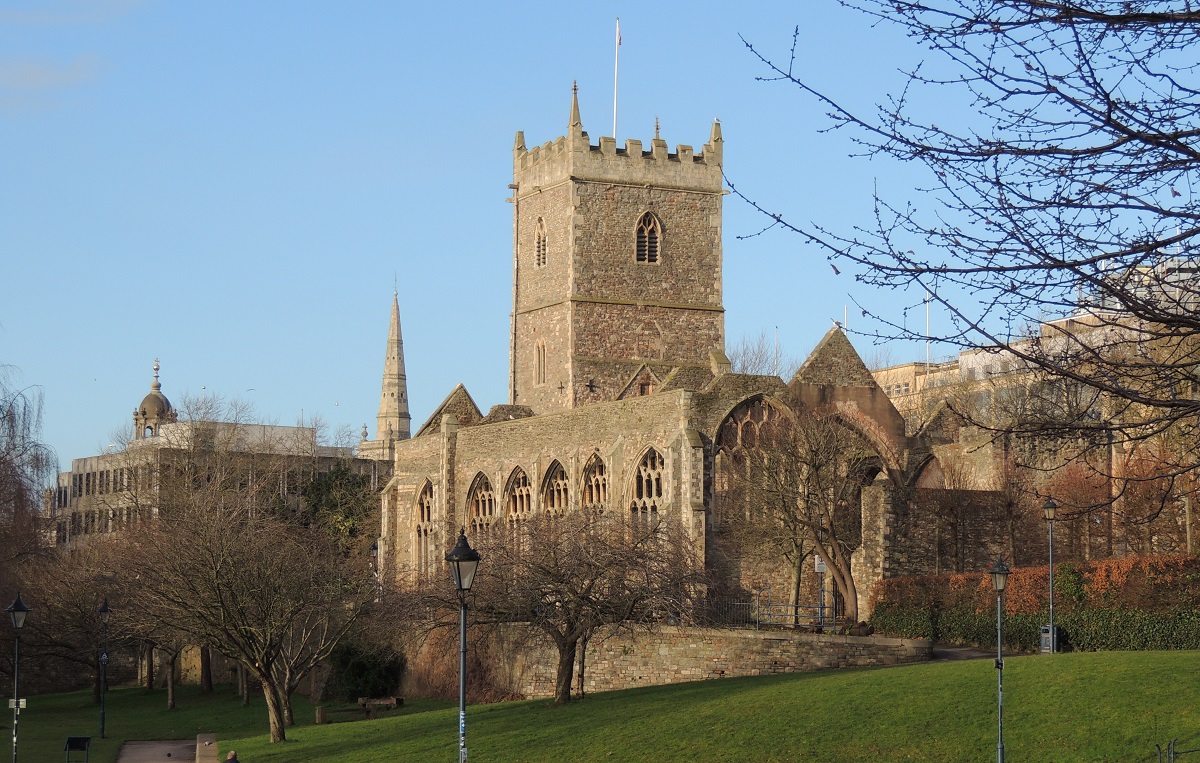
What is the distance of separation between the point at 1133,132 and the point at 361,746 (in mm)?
23229

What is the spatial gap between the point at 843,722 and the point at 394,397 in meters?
118

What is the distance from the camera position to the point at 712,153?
193 ft

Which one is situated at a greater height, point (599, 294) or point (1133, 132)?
point (599, 294)

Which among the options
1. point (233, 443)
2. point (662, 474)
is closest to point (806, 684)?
point (662, 474)

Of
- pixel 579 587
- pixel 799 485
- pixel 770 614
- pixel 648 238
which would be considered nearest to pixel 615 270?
pixel 648 238

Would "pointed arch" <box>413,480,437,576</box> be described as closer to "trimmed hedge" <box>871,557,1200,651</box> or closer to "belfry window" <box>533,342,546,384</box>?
"belfry window" <box>533,342,546,384</box>

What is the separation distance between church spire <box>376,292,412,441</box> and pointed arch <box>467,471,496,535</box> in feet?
280

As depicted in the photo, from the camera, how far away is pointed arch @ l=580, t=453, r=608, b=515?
46250 mm

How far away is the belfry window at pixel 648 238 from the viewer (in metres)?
57.3

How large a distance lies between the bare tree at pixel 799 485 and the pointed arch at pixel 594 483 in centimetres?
455

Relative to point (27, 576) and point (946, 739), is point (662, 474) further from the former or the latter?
point (27, 576)

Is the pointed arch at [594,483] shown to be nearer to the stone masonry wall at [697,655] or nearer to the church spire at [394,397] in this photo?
the stone masonry wall at [697,655]

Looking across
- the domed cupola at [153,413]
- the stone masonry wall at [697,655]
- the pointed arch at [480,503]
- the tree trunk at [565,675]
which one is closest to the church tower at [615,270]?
the pointed arch at [480,503]

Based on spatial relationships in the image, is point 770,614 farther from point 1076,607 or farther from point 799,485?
point 1076,607
